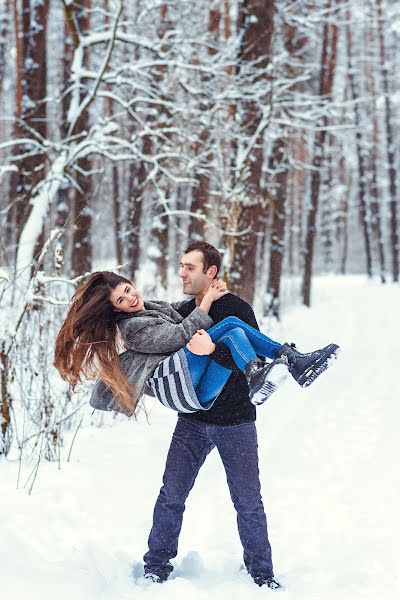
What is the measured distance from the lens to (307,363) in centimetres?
299

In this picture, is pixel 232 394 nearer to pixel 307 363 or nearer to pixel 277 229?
pixel 307 363

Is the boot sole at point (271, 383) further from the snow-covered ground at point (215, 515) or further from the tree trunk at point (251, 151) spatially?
the tree trunk at point (251, 151)

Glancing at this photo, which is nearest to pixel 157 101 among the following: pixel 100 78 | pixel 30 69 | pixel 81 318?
pixel 100 78

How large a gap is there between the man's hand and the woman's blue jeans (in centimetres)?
8

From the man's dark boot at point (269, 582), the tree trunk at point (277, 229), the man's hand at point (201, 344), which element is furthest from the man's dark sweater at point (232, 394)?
the tree trunk at point (277, 229)

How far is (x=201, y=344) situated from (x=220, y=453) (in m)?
0.69

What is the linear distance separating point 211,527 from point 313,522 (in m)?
0.69

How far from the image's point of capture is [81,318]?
10.4ft

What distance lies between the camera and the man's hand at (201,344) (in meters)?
2.92

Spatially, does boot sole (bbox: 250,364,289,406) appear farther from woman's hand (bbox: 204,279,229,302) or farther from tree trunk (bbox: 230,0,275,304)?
tree trunk (bbox: 230,0,275,304)

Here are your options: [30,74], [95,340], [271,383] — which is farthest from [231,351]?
[30,74]

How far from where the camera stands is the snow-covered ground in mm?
3203

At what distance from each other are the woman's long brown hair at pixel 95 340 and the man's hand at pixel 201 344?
0.44 m

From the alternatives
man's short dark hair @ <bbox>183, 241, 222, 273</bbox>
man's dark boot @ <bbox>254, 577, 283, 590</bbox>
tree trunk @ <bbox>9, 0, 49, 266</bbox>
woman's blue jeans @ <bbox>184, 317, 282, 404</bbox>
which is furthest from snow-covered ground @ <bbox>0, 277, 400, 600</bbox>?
tree trunk @ <bbox>9, 0, 49, 266</bbox>
